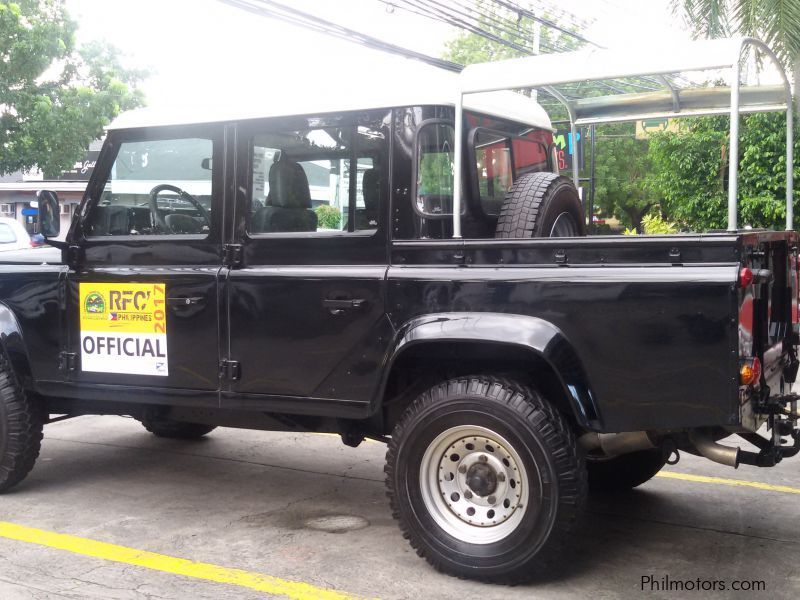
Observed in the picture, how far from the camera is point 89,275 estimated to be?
5078 millimetres

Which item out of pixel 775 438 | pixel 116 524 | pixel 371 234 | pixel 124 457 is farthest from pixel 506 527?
pixel 124 457

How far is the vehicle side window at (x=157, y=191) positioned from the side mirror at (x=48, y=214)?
0.55 ft

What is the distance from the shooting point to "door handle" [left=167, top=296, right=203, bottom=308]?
15.4 ft

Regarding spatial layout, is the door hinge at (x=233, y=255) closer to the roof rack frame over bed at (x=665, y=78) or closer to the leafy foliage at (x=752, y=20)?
the roof rack frame over bed at (x=665, y=78)

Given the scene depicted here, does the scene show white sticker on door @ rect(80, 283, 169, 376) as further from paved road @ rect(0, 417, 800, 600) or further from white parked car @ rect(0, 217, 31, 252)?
white parked car @ rect(0, 217, 31, 252)

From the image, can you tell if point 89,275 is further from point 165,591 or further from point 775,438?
point 775,438

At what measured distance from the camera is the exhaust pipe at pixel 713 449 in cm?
378

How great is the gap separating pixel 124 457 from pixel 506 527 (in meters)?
3.50

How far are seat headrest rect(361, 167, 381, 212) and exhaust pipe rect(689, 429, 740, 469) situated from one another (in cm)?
180

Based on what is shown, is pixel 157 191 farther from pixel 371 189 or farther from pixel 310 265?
pixel 371 189

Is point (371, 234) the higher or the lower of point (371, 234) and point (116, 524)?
the higher

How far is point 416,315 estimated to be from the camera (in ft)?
13.7

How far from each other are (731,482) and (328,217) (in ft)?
10.1

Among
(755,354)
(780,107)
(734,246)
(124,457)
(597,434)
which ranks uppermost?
(780,107)
